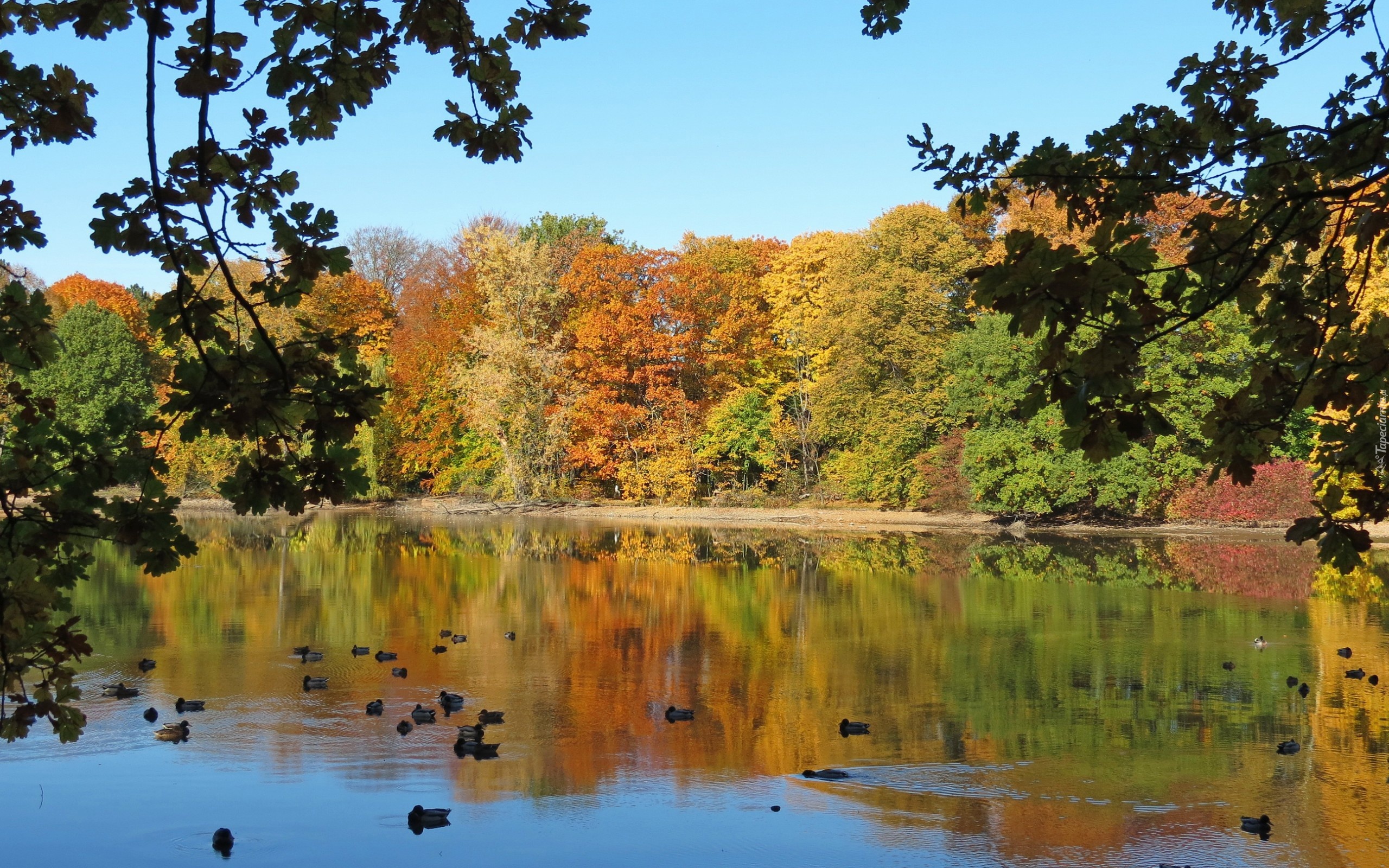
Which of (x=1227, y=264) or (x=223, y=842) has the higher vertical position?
(x=1227, y=264)

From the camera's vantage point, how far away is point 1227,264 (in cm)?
436

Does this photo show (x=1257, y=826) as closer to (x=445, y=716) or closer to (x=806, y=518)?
(x=445, y=716)

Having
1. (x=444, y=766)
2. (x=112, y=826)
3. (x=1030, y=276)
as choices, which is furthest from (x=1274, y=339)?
(x=112, y=826)

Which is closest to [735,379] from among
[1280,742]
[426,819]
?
[1280,742]

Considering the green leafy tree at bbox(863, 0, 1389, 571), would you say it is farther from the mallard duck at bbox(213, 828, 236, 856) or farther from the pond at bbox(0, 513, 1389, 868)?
the mallard duck at bbox(213, 828, 236, 856)

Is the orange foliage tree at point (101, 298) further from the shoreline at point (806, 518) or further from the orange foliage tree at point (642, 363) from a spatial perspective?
the orange foliage tree at point (642, 363)

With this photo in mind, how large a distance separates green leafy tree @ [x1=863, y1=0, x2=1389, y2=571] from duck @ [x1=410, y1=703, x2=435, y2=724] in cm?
731

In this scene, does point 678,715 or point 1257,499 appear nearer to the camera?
point 678,715

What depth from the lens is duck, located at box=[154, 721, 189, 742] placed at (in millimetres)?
10227

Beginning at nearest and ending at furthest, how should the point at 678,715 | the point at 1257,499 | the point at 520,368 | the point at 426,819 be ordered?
the point at 426,819
the point at 678,715
the point at 1257,499
the point at 520,368

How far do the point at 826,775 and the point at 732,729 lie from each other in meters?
1.76

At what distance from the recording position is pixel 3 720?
450 centimetres

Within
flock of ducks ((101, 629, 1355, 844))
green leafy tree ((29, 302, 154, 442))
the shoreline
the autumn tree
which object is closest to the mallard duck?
flock of ducks ((101, 629, 1355, 844))

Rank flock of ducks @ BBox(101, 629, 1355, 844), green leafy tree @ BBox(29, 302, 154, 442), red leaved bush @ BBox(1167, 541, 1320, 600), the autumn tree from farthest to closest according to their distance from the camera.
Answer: green leafy tree @ BBox(29, 302, 154, 442)
the autumn tree
red leaved bush @ BBox(1167, 541, 1320, 600)
flock of ducks @ BBox(101, 629, 1355, 844)
